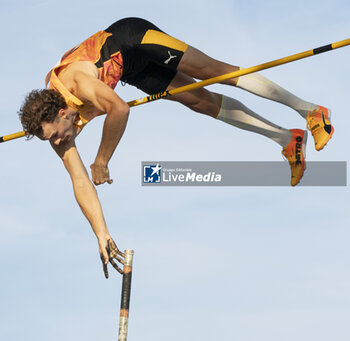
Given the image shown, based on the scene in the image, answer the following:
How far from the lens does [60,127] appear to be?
6.22 meters

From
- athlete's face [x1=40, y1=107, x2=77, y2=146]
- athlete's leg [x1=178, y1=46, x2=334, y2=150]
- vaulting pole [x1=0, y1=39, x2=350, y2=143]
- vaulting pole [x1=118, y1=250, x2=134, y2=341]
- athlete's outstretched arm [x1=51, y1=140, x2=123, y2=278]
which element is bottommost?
vaulting pole [x1=118, y1=250, x2=134, y2=341]

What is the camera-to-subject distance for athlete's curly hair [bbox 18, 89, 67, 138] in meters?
6.08

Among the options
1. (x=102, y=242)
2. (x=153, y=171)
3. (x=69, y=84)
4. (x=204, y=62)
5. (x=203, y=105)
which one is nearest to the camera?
(x=102, y=242)

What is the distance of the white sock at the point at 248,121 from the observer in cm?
744

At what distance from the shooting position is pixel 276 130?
7727 millimetres

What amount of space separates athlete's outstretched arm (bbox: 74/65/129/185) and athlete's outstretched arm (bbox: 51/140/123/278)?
0.22 metres

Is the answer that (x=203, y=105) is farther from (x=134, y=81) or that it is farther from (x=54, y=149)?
(x=54, y=149)

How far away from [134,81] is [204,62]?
2.57 feet

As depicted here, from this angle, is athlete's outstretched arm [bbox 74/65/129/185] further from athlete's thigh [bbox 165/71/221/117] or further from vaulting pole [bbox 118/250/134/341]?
athlete's thigh [bbox 165/71/221/117]

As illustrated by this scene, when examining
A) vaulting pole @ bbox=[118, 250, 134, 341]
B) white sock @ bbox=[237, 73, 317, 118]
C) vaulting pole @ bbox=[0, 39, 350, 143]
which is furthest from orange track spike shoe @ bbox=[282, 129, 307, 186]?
vaulting pole @ bbox=[118, 250, 134, 341]

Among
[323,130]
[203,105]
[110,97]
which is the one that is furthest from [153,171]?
[110,97]

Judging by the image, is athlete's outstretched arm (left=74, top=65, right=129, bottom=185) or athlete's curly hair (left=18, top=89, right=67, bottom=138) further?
athlete's curly hair (left=18, top=89, right=67, bottom=138)

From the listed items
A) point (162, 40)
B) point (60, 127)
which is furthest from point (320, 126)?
point (60, 127)

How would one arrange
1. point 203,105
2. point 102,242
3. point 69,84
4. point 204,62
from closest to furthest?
1. point 102,242
2. point 69,84
3. point 204,62
4. point 203,105
